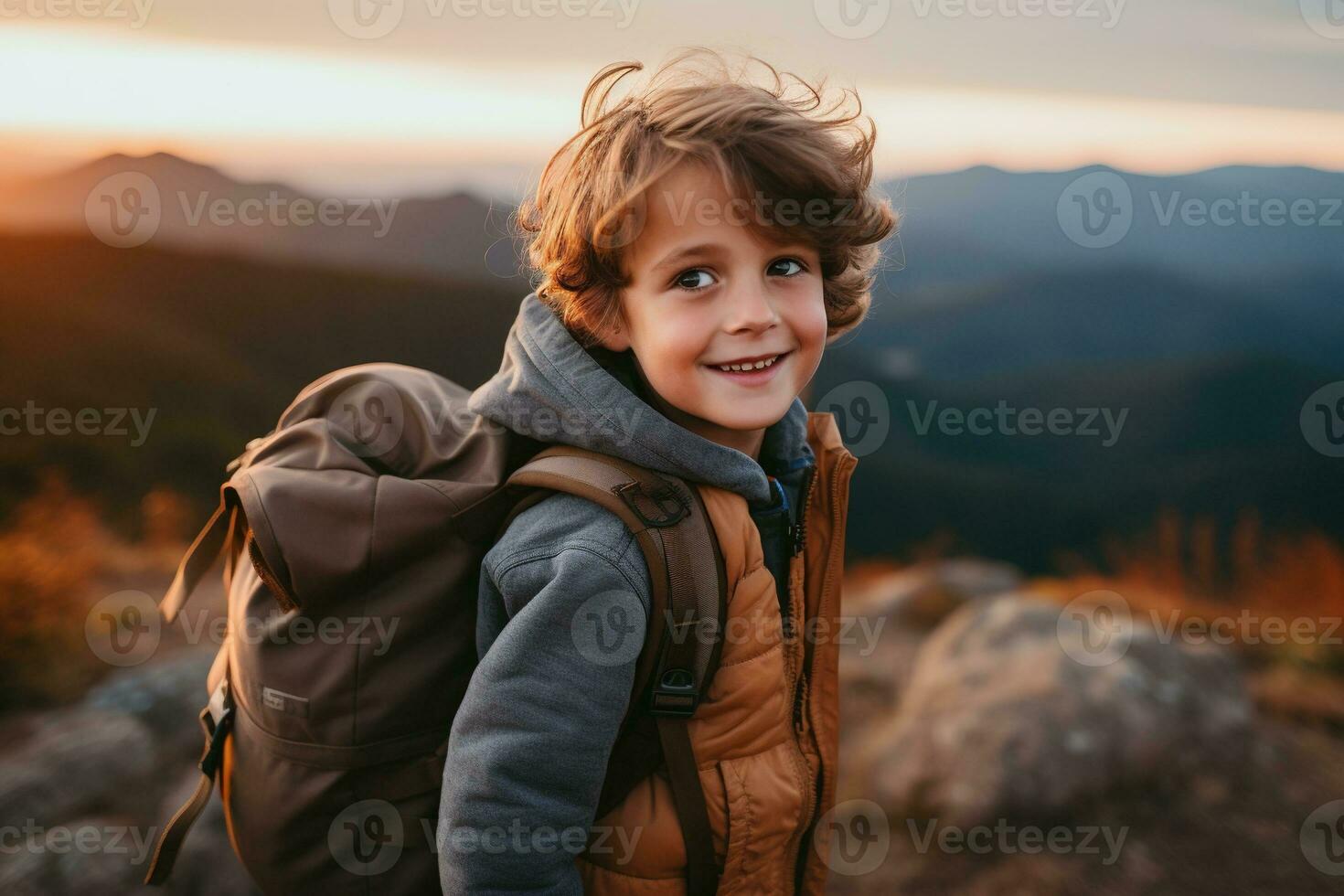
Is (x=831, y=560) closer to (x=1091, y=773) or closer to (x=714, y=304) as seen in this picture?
(x=714, y=304)

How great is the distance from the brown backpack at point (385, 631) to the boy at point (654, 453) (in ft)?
0.15

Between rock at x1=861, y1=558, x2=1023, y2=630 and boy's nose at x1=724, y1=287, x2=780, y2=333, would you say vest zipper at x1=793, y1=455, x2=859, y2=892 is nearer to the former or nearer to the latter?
boy's nose at x1=724, y1=287, x2=780, y2=333

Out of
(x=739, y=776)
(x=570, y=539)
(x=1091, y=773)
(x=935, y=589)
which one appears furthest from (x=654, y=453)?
(x=935, y=589)

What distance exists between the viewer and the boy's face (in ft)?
4.73

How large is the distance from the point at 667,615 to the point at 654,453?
0.86 ft

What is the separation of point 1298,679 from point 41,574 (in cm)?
472

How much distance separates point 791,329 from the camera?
1.52 metres

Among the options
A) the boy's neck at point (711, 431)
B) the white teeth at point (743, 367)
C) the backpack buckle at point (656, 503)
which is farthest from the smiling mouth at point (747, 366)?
the backpack buckle at point (656, 503)

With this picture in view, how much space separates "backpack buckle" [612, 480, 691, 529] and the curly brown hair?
1.10ft

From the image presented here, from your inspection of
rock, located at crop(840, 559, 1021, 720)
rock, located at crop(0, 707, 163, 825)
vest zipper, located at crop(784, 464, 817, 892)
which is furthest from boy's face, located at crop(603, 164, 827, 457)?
rock, located at crop(0, 707, 163, 825)

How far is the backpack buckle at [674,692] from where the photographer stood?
54.5 inches

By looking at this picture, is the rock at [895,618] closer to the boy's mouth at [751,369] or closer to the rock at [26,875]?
the boy's mouth at [751,369]

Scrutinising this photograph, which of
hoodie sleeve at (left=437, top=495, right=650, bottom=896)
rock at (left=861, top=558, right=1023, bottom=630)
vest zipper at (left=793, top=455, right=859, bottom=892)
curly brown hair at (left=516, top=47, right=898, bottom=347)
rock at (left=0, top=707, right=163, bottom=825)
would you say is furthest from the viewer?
rock at (left=861, top=558, right=1023, bottom=630)

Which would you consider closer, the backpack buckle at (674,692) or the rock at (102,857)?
the backpack buckle at (674,692)
